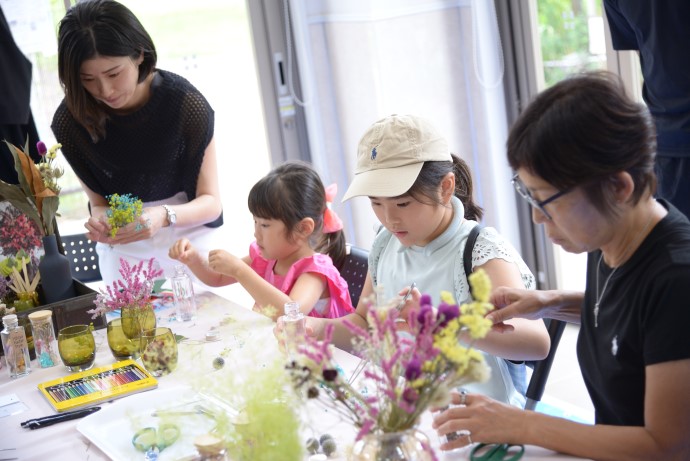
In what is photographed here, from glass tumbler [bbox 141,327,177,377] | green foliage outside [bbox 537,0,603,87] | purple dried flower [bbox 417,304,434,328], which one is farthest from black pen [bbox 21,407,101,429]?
green foliage outside [bbox 537,0,603,87]

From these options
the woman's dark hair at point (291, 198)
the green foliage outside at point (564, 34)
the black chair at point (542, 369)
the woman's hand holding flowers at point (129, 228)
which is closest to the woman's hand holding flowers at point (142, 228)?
the woman's hand holding flowers at point (129, 228)

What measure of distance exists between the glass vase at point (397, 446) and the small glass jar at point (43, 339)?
3.94ft

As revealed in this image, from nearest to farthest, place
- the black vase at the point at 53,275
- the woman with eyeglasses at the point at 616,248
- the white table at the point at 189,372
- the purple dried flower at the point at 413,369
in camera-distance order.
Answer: the purple dried flower at the point at 413,369 → the woman with eyeglasses at the point at 616,248 → the white table at the point at 189,372 → the black vase at the point at 53,275

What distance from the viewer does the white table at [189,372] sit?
5.07 feet

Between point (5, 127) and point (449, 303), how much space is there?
2678 mm

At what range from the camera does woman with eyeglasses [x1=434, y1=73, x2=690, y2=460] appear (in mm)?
1332

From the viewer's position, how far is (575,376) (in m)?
3.59

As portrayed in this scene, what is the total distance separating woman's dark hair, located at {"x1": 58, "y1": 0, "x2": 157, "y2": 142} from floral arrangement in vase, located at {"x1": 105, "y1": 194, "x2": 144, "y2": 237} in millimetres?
505

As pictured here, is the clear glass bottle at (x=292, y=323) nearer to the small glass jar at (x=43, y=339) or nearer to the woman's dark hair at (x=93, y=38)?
the small glass jar at (x=43, y=339)

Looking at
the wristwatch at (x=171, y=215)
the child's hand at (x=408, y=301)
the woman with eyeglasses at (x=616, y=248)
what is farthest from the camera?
the wristwatch at (x=171, y=215)

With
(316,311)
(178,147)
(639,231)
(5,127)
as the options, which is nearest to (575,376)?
(316,311)

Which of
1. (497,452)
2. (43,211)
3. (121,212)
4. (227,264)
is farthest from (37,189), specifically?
(497,452)

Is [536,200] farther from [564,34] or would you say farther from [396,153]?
[564,34]

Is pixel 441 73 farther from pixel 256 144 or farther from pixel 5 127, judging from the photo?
pixel 5 127
